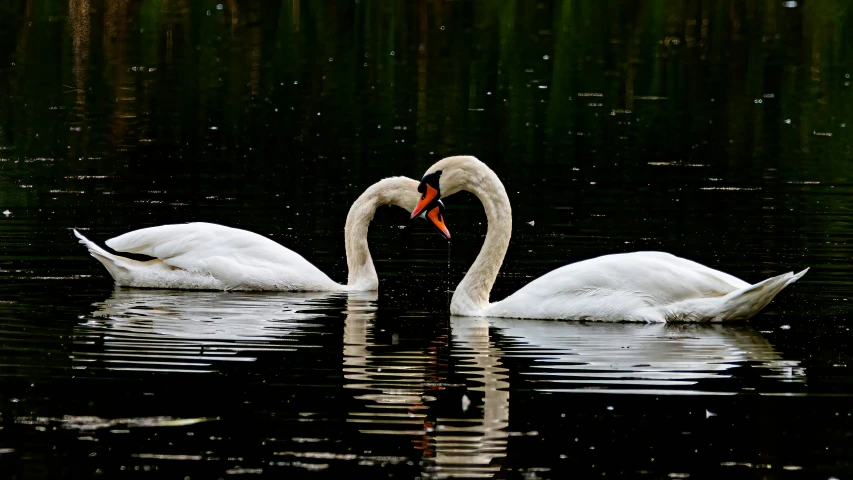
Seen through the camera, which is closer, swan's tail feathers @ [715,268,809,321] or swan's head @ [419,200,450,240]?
swan's tail feathers @ [715,268,809,321]

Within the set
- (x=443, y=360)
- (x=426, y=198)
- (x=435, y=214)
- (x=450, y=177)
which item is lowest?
(x=443, y=360)

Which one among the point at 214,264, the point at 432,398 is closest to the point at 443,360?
the point at 432,398

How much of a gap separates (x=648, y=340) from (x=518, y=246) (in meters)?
4.46

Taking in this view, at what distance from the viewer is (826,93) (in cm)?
3094

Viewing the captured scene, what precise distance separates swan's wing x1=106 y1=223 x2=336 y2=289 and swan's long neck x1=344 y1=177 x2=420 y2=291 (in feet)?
1.22

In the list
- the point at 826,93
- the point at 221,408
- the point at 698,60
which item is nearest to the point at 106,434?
the point at 221,408

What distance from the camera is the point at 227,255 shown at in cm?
1391

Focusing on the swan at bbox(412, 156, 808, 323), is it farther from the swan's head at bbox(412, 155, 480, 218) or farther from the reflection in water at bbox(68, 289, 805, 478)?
the swan's head at bbox(412, 155, 480, 218)

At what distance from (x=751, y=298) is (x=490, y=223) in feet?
8.16

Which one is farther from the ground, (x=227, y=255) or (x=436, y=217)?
(x=436, y=217)

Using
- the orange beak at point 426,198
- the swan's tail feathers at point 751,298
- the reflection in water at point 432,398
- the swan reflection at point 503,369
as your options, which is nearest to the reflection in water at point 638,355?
the swan reflection at point 503,369

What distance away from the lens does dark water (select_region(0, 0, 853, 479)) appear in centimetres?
803

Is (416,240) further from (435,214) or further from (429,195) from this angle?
(429,195)

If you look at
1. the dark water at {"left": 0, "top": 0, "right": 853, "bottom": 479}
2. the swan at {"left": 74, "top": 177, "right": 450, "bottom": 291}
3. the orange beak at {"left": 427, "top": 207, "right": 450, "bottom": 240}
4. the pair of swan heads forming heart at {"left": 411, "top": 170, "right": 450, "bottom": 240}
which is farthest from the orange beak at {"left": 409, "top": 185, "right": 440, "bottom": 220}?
the swan at {"left": 74, "top": 177, "right": 450, "bottom": 291}
